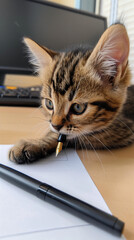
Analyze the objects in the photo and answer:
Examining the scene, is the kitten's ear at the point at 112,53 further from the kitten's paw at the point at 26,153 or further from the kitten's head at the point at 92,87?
the kitten's paw at the point at 26,153

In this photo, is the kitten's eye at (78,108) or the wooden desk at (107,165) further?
the kitten's eye at (78,108)

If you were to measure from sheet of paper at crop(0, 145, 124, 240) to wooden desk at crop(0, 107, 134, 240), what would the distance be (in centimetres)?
2

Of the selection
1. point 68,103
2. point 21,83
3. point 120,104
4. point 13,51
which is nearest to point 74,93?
point 68,103

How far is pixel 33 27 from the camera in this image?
1.08m

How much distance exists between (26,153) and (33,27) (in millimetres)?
863

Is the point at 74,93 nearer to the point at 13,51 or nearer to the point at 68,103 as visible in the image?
the point at 68,103

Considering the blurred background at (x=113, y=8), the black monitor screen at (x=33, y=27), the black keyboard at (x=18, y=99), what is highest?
the blurred background at (x=113, y=8)

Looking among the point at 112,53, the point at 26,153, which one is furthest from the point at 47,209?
the point at 112,53

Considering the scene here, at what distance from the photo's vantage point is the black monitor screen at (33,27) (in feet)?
3.37

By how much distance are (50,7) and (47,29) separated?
114 millimetres

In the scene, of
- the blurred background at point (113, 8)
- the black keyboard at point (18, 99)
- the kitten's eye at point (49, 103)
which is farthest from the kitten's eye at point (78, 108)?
the blurred background at point (113, 8)

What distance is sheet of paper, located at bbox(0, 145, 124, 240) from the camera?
0.27 metres

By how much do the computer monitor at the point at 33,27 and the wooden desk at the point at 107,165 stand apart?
0.44m

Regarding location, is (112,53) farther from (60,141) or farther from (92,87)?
(60,141)
